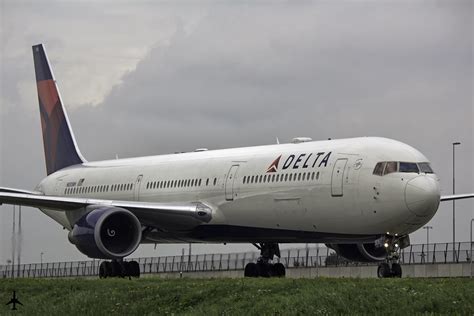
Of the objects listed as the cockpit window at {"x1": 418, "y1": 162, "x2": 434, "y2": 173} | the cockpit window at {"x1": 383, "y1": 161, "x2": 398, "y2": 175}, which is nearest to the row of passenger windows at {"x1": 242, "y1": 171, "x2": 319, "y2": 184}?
the cockpit window at {"x1": 383, "y1": 161, "x2": 398, "y2": 175}

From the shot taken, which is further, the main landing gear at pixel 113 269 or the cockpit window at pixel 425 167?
the main landing gear at pixel 113 269

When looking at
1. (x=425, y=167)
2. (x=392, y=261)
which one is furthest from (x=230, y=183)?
(x=392, y=261)

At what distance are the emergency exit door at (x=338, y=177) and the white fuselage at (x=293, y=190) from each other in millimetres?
30

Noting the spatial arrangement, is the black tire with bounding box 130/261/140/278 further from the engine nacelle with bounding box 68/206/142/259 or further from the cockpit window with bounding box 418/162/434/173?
the cockpit window with bounding box 418/162/434/173

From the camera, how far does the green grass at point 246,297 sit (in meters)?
23.8

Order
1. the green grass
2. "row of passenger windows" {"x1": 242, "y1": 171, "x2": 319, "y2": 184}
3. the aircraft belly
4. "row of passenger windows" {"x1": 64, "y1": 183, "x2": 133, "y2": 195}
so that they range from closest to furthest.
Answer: the green grass < "row of passenger windows" {"x1": 242, "y1": 171, "x2": 319, "y2": 184} < "row of passenger windows" {"x1": 64, "y1": 183, "x2": 133, "y2": 195} < the aircraft belly

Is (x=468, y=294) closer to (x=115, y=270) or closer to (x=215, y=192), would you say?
(x=215, y=192)

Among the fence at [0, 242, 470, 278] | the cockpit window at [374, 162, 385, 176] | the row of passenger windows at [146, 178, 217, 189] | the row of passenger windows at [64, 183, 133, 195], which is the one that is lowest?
the fence at [0, 242, 470, 278]

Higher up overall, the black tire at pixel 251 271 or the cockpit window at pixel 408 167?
the cockpit window at pixel 408 167

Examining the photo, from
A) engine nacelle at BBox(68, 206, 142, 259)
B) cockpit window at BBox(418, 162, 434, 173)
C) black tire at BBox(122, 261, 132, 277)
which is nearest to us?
cockpit window at BBox(418, 162, 434, 173)

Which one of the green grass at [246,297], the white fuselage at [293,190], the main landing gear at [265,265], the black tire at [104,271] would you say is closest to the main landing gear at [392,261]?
the white fuselage at [293,190]

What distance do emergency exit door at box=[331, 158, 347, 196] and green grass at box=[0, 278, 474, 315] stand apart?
561 cm

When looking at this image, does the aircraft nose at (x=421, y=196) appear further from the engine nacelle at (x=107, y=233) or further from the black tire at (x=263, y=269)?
the engine nacelle at (x=107, y=233)

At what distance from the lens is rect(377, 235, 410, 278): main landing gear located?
108 ft
